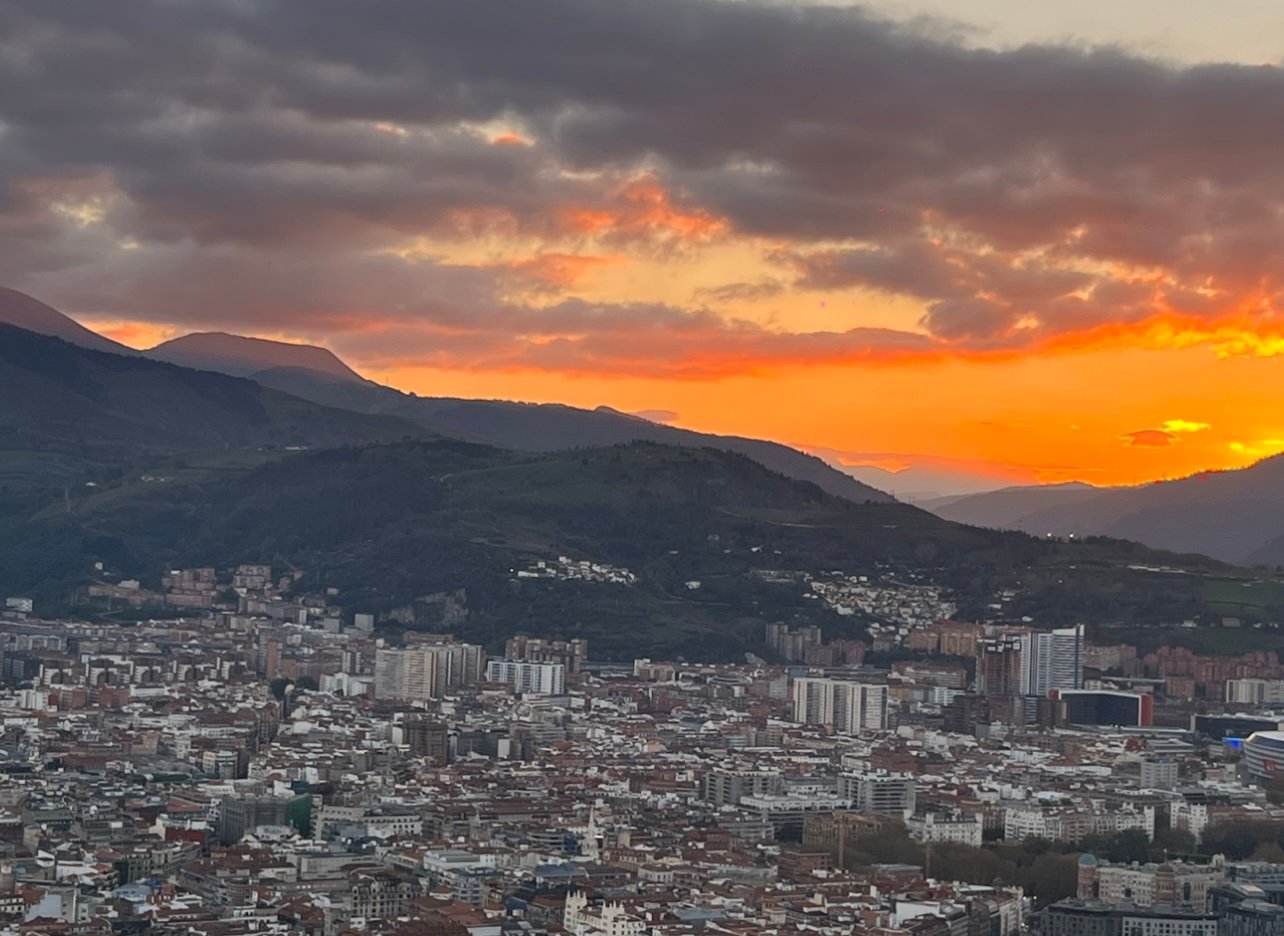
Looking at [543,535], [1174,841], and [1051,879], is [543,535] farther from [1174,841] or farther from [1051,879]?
[1051,879]

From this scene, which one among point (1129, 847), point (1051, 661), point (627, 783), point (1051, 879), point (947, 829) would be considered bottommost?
point (1051, 879)

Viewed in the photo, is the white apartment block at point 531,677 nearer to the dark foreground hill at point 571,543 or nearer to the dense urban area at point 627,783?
→ the dense urban area at point 627,783

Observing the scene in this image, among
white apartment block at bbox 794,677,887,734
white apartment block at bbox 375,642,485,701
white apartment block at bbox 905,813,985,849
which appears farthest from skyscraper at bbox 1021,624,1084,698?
white apartment block at bbox 905,813,985,849

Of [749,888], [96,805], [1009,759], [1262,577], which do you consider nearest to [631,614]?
[1262,577]

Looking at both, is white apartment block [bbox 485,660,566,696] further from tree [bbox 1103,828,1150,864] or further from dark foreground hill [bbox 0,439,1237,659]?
tree [bbox 1103,828,1150,864]

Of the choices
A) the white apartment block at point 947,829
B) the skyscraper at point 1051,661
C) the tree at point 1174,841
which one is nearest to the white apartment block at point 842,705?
the skyscraper at point 1051,661

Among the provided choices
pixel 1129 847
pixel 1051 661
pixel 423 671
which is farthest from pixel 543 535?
pixel 1129 847
